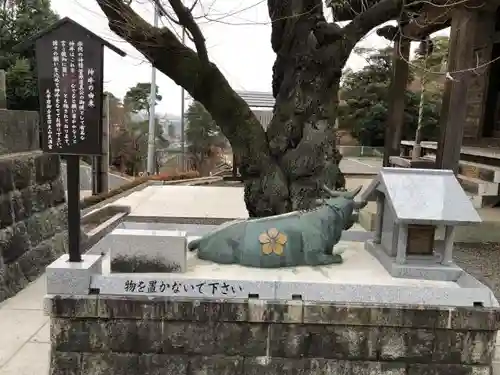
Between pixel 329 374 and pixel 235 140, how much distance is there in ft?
12.1

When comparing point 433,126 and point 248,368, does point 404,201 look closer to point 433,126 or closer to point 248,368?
point 248,368

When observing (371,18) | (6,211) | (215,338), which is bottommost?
(215,338)

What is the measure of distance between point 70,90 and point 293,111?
3702 millimetres

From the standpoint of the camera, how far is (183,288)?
335 centimetres

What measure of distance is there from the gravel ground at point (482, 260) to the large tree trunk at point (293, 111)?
2.39 m

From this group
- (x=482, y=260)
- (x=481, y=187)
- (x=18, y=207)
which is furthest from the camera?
(x=481, y=187)

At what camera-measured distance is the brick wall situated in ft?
35.2

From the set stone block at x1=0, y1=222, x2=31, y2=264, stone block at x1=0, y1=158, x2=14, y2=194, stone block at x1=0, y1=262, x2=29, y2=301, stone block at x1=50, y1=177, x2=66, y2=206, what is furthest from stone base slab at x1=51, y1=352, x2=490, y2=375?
stone block at x1=50, y1=177, x2=66, y2=206

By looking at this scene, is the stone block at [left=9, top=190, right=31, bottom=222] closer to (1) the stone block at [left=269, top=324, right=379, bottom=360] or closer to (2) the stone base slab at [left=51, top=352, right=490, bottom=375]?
(2) the stone base slab at [left=51, top=352, right=490, bottom=375]

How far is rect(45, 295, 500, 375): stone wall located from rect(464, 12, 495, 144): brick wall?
8179 millimetres

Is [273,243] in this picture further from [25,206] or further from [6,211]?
[25,206]

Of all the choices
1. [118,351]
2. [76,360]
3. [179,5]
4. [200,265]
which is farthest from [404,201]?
[179,5]

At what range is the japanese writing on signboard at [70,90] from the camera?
3.12m

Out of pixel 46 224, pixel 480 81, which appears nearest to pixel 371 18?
pixel 46 224
